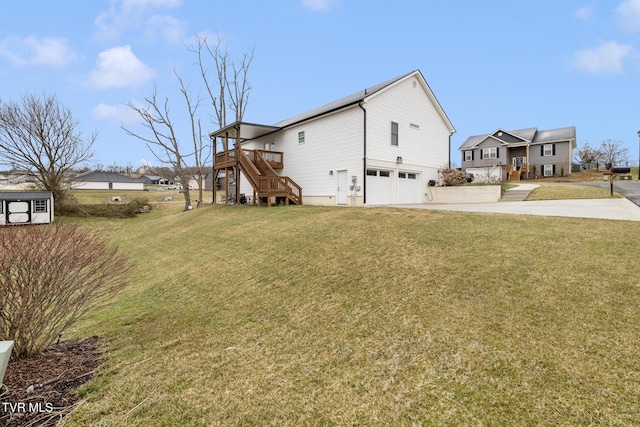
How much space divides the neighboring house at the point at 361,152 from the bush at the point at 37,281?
13199mm

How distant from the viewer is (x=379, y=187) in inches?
682

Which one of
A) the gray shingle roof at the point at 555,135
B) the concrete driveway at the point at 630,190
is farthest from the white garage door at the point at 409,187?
the gray shingle roof at the point at 555,135

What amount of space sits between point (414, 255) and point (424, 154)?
14768 mm

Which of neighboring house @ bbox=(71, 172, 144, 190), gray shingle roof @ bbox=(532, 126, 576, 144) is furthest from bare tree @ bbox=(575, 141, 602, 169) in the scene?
neighboring house @ bbox=(71, 172, 144, 190)

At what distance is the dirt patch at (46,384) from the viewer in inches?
122

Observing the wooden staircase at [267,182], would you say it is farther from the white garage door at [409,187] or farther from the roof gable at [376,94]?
the white garage door at [409,187]

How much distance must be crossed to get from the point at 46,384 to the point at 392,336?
414cm

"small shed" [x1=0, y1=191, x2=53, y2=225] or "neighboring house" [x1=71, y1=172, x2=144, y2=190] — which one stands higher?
"neighboring house" [x1=71, y1=172, x2=144, y2=190]

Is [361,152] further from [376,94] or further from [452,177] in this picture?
[452,177]

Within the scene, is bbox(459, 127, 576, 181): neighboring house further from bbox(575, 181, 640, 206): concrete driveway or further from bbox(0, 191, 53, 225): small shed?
bbox(0, 191, 53, 225): small shed

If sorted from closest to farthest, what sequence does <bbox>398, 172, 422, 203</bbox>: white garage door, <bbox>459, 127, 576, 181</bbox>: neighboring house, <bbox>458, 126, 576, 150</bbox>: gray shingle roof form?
<bbox>398, 172, 422, 203</bbox>: white garage door
<bbox>459, 127, 576, 181</bbox>: neighboring house
<bbox>458, 126, 576, 150</bbox>: gray shingle roof

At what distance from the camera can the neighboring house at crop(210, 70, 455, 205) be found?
16.6 metres

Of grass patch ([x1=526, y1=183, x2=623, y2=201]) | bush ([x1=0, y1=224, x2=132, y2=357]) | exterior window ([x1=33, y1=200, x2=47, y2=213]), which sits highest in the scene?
grass patch ([x1=526, y1=183, x2=623, y2=201])

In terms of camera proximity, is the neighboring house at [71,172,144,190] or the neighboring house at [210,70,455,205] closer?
the neighboring house at [210,70,455,205]
